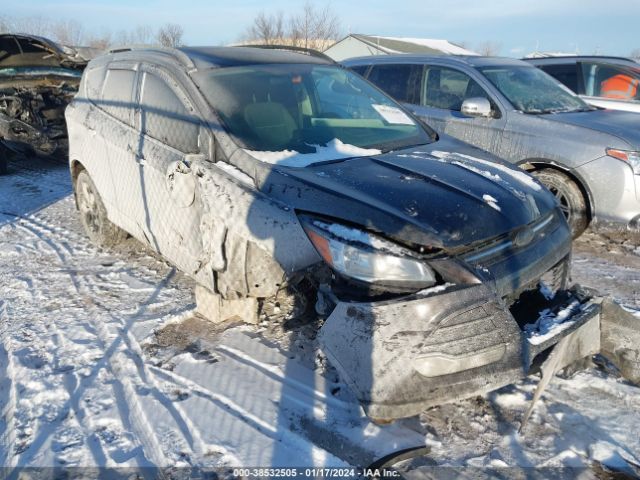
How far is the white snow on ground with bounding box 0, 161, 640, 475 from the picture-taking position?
2.44 m

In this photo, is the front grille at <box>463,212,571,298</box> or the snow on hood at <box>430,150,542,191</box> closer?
the front grille at <box>463,212,571,298</box>

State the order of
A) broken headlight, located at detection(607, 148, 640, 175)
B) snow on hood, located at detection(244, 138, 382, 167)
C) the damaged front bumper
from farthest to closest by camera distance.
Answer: broken headlight, located at detection(607, 148, 640, 175) → snow on hood, located at detection(244, 138, 382, 167) → the damaged front bumper

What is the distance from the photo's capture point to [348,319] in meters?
2.34

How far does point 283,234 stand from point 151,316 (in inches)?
61.2

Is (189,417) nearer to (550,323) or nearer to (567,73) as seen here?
(550,323)

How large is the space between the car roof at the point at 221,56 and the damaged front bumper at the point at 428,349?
7.38 ft

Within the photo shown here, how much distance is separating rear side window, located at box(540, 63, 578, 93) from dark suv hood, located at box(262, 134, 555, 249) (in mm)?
5351

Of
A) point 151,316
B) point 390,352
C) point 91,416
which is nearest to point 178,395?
point 91,416

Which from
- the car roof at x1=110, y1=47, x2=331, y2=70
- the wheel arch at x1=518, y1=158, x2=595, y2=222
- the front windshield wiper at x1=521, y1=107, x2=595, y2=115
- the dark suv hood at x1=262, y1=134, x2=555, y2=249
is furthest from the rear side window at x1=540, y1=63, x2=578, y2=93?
the dark suv hood at x1=262, y1=134, x2=555, y2=249

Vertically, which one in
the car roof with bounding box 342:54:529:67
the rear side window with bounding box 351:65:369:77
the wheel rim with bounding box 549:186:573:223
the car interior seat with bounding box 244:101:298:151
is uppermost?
the car roof with bounding box 342:54:529:67

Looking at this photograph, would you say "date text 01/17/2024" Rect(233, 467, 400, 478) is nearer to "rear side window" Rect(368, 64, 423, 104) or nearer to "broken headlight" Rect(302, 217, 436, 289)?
"broken headlight" Rect(302, 217, 436, 289)

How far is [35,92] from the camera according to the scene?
9.02 m

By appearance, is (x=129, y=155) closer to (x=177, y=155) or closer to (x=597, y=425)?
(x=177, y=155)

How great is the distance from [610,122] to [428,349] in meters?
4.08
